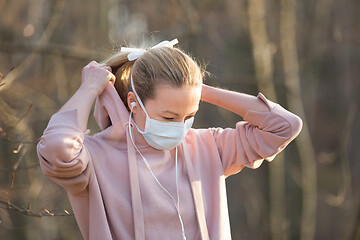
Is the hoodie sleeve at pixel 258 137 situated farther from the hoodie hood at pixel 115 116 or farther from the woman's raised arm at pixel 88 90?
the woman's raised arm at pixel 88 90

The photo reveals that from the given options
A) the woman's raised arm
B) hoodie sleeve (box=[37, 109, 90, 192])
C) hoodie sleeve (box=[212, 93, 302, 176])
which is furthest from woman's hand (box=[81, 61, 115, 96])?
hoodie sleeve (box=[212, 93, 302, 176])

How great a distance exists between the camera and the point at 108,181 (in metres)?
2.41

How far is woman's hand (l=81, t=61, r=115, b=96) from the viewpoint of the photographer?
2.46m

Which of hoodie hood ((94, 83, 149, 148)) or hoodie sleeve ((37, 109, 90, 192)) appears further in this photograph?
hoodie hood ((94, 83, 149, 148))

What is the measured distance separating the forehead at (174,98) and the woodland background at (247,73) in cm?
404

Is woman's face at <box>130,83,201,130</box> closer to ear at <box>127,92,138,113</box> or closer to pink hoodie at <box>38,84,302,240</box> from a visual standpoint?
ear at <box>127,92,138,113</box>

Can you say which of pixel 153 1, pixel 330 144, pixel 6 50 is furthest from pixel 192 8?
pixel 330 144

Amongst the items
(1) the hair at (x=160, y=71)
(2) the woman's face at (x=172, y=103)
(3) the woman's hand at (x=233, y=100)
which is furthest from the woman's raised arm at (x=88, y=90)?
(3) the woman's hand at (x=233, y=100)

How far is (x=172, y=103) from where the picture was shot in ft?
7.69

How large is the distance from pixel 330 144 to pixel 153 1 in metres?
3.48

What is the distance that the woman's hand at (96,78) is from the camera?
2.46 metres

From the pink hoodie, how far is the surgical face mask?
89 mm

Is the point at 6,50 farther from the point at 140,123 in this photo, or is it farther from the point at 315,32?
the point at 315,32

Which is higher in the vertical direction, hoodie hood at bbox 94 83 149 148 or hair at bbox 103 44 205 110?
hair at bbox 103 44 205 110
